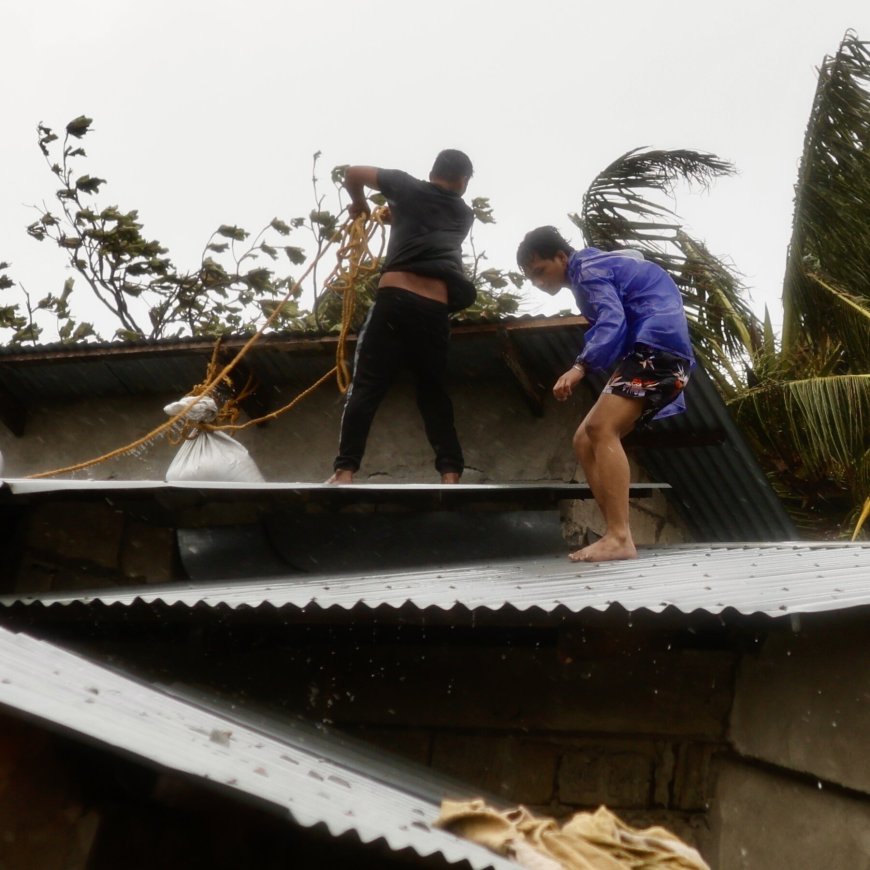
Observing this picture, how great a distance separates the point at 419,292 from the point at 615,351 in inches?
63.5

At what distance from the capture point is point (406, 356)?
23.7 feet

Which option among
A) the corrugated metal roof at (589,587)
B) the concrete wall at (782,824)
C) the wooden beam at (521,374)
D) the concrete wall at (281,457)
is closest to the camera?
the corrugated metal roof at (589,587)

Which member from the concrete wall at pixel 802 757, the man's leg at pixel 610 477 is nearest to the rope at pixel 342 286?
the man's leg at pixel 610 477

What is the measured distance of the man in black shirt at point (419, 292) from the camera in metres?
7.06

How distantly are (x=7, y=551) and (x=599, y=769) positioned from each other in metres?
3.04

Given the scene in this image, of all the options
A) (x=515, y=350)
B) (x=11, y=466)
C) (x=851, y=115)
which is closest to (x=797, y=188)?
(x=851, y=115)

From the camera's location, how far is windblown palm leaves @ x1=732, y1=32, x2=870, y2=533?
10.0 m

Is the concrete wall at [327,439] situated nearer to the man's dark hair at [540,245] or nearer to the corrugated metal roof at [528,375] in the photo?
the corrugated metal roof at [528,375]

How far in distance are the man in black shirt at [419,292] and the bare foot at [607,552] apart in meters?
1.35

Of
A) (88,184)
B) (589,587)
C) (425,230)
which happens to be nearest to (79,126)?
(88,184)

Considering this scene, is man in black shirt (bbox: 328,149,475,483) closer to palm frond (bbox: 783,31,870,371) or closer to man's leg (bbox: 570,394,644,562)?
man's leg (bbox: 570,394,644,562)

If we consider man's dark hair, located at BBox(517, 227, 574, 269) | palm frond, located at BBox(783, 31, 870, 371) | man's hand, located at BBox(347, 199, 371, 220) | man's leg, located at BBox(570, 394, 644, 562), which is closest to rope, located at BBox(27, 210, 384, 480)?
man's hand, located at BBox(347, 199, 371, 220)

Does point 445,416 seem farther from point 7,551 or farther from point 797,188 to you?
point 797,188

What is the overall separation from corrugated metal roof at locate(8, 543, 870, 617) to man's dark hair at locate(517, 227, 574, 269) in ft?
4.48
